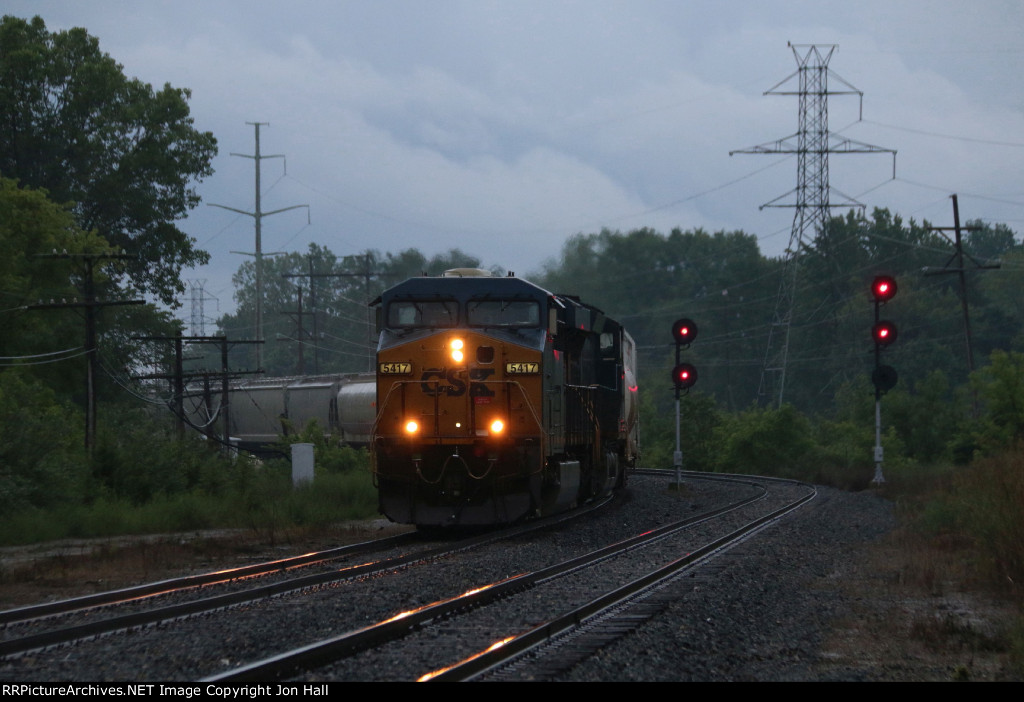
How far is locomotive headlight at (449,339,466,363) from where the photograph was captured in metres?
14.6

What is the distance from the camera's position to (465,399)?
14695mm

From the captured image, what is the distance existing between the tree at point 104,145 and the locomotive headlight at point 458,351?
3168 centimetres

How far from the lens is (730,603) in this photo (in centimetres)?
921

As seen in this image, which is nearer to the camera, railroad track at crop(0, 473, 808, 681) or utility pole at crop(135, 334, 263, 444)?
railroad track at crop(0, 473, 808, 681)

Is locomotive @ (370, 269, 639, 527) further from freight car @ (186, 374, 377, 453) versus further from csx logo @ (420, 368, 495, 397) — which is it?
freight car @ (186, 374, 377, 453)

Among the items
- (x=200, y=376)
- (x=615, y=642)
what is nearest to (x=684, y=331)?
(x=615, y=642)

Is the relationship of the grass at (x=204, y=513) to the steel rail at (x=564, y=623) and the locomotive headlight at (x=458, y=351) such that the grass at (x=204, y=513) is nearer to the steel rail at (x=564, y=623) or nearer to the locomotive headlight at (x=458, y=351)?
the locomotive headlight at (x=458, y=351)

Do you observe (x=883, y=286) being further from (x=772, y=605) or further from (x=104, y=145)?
(x=104, y=145)

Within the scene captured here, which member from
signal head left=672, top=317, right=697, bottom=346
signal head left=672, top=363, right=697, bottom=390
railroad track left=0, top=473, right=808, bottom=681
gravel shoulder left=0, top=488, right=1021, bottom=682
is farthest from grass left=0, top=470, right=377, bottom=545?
signal head left=672, top=317, right=697, bottom=346

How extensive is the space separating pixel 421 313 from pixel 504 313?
125 centimetres

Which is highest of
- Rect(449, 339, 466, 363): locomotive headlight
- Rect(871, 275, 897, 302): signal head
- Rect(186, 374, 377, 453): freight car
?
Rect(871, 275, 897, 302): signal head

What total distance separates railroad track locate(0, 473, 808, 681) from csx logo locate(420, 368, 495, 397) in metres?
2.82

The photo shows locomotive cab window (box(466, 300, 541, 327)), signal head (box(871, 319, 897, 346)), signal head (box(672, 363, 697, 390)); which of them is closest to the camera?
locomotive cab window (box(466, 300, 541, 327))
